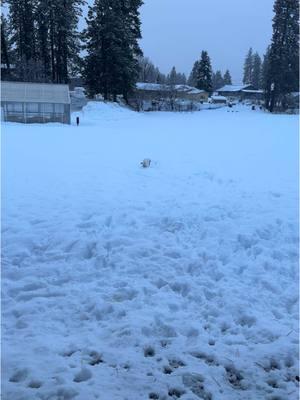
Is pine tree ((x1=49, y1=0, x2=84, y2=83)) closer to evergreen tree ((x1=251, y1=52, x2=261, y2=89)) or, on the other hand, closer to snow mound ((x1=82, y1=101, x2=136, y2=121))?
snow mound ((x1=82, y1=101, x2=136, y2=121))

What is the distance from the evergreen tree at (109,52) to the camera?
42.8 meters

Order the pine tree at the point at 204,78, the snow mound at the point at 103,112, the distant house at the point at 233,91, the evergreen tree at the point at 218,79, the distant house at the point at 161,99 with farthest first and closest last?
the evergreen tree at the point at 218,79, the distant house at the point at 233,91, the pine tree at the point at 204,78, the distant house at the point at 161,99, the snow mound at the point at 103,112

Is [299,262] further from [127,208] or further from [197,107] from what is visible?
[197,107]

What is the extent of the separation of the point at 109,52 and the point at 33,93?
18.2 m

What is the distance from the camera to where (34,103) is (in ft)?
88.3

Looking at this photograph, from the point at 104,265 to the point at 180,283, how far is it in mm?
1087

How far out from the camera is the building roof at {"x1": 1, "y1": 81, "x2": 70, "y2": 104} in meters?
26.6

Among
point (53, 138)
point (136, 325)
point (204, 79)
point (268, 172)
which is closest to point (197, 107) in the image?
point (204, 79)

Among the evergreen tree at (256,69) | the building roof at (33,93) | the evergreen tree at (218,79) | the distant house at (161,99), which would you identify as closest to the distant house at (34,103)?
the building roof at (33,93)

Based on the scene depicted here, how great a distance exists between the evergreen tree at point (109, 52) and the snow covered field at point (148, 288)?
35.0 metres

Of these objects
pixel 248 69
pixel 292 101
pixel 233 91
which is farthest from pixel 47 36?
pixel 248 69

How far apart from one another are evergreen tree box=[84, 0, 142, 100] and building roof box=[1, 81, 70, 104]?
1624 cm

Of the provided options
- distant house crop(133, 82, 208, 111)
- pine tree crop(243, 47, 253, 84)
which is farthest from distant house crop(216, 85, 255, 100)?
distant house crop(133, 82, 208, 111)

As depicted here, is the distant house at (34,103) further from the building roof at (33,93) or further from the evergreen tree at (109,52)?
the evergreen tree at (109,52)
